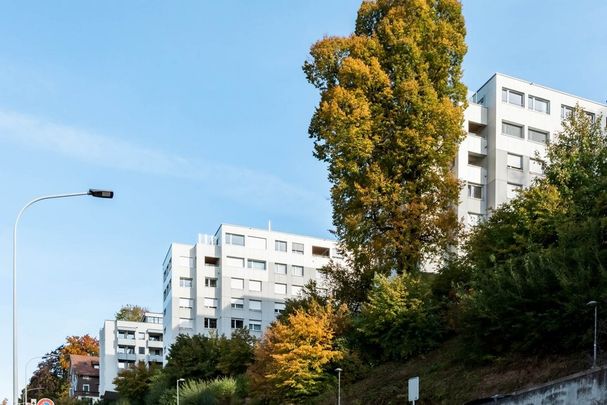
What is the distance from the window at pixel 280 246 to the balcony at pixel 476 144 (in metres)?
29.3

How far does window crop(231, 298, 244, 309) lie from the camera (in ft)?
225

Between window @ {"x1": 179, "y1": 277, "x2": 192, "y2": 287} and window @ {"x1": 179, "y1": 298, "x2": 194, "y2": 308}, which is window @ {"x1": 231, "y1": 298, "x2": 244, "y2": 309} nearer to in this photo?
window @ {"x1": 179, "y1": 298, "x2": 194, "y2": 308}

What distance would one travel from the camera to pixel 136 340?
9788cm

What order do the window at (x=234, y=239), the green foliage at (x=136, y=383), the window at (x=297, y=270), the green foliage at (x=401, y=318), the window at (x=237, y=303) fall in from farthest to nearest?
the window at (x=297, y=270), the window at (x=234, y=239), the window at (x=237, y=303), the green foliage at (x=136, y=383), the green foliage at (x=401, y=318)

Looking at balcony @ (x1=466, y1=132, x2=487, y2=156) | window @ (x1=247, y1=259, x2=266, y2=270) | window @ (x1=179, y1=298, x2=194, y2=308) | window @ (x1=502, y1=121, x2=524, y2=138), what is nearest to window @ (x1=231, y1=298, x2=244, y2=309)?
window @ (x1=247, y1=259, x2=266, y2=270)

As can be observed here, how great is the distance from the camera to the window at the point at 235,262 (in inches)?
2741

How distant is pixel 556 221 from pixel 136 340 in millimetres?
81273

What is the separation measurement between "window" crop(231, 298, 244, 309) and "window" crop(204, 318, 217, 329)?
223 cm

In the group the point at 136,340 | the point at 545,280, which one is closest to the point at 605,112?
the point at 545,280

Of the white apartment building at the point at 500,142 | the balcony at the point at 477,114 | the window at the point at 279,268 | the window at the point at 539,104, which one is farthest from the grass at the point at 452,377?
the window at the point at 279,268

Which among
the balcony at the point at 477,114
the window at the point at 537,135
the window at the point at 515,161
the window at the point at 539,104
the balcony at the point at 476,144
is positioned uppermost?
the window at the point at 539,104

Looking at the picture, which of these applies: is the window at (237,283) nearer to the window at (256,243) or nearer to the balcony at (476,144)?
the window at (256,243)

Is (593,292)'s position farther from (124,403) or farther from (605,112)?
(124,403)

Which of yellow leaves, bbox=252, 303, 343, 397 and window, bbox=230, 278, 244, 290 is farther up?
window, bbox=230, 278, 244, 290
